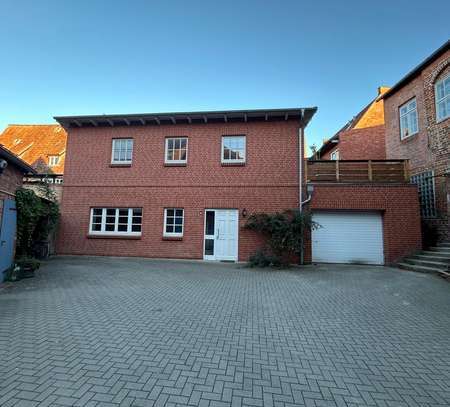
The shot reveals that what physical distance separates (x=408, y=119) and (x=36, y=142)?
2937 centimetres

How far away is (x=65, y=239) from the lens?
40.3ft

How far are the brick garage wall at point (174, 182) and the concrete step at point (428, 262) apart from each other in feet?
16.3

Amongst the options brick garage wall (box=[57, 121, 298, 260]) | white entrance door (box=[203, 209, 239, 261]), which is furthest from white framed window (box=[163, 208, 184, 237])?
white entrance door (box=[203, 209, 239, 261])

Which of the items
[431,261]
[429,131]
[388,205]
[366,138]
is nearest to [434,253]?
[431,261]

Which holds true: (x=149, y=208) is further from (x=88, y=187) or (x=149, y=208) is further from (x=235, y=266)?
(x=235, y=266)

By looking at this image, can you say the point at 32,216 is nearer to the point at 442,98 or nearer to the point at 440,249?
the point at 440,249

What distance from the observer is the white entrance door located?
1141cm

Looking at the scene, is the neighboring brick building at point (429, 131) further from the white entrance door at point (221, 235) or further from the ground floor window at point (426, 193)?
the white entrance door at point (221, 235)

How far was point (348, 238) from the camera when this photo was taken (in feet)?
36.9

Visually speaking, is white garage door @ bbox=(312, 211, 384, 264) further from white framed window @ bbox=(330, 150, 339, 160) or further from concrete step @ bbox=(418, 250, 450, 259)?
white framed window @ bbox=(330, 150, 339, 160)

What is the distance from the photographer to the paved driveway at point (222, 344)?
2648mm

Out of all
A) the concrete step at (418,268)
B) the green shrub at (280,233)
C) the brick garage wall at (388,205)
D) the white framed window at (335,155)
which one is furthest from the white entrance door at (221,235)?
the white framed window at (335,155)

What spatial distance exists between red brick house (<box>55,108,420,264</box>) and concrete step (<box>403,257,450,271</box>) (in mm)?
487

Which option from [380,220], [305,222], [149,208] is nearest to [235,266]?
[305,222]
